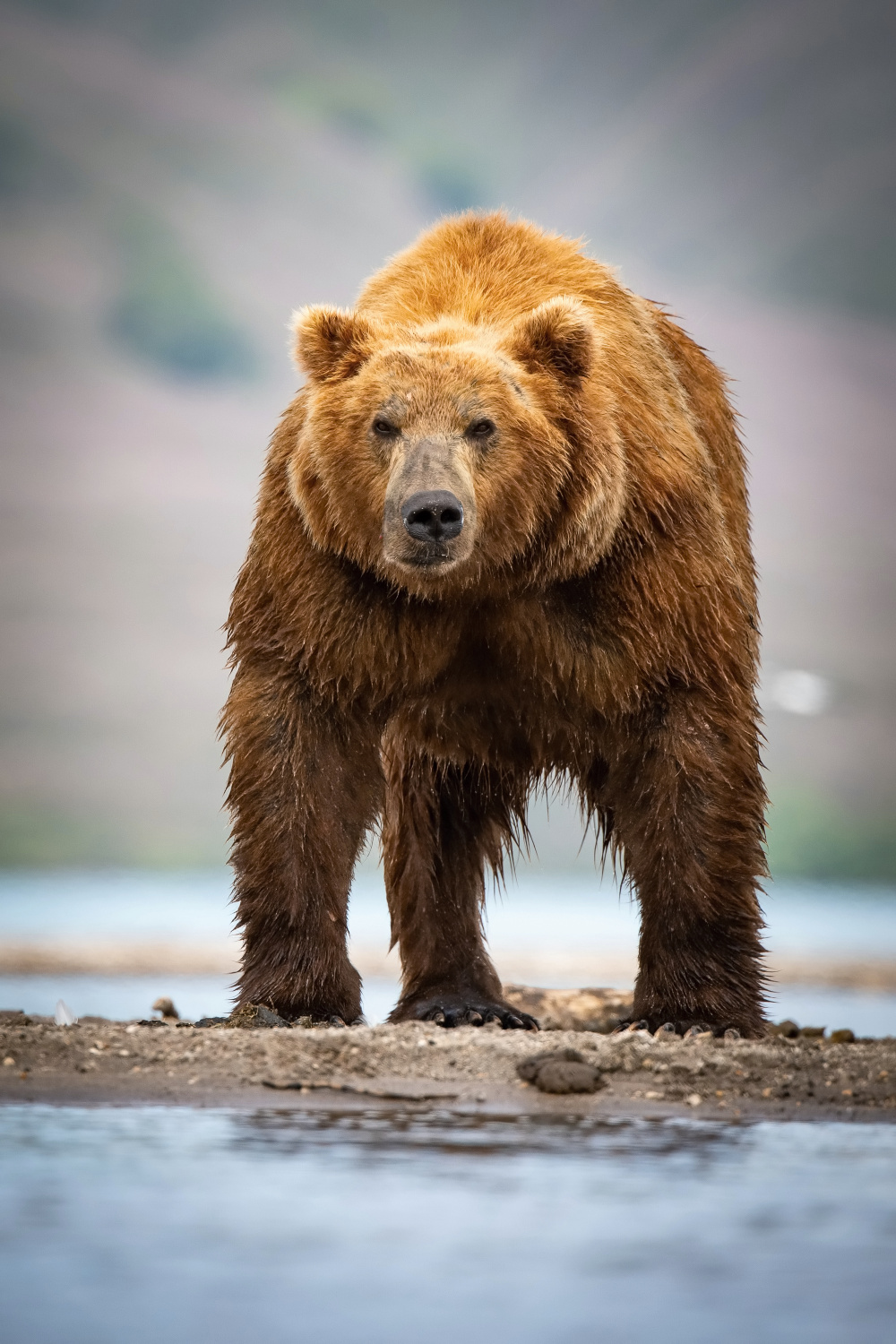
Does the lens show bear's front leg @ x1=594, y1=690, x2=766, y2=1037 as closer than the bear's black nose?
No

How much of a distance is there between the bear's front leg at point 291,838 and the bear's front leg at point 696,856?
1406mm

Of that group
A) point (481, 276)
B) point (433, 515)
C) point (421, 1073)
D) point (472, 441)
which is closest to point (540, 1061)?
point (421, 1073)

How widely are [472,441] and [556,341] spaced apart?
25.9 inches

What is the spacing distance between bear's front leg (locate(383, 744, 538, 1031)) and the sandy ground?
97.7 inches

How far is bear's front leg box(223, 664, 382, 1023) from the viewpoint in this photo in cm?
831

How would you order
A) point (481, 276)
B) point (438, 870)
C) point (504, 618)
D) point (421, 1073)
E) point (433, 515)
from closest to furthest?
1. point (421, 1073)
2. point (433, 515)
3. point (504, 618)
4. point (481, 276)
5. point (438, 870)

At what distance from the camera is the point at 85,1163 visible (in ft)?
17.0

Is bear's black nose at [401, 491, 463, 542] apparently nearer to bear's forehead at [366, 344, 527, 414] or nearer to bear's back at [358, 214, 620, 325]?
bear's forehead at [366, 344, 527, 414]

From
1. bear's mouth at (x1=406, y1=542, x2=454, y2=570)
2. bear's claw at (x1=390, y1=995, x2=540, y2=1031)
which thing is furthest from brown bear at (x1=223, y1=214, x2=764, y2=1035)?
bear's claw at (x1=390, y1=995, x2=540, y2=1031)

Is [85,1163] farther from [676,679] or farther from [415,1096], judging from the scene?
[676,679]

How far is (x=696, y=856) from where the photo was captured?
8258 mm

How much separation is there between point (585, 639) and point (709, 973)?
171 cm

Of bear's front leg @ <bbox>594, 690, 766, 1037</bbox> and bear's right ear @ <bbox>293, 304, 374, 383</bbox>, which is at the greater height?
bear's right ear @ <bbox>293, 304, 374, 383</bbox>

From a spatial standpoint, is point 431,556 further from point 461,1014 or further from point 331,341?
point 461,1014
